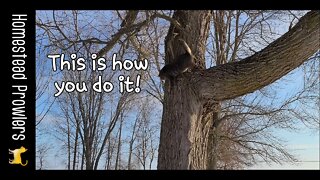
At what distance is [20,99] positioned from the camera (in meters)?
4.11

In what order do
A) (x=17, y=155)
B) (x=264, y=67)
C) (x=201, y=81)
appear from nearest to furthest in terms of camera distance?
(x=17, y=155), (x=264, y=67), (x=201, y=81)

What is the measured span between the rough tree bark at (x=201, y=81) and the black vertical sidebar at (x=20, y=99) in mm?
1665

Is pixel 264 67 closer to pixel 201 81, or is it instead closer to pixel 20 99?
pixel 201 81

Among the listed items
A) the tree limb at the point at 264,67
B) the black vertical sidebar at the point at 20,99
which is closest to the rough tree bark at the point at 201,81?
the tree limb at the point at 264,67

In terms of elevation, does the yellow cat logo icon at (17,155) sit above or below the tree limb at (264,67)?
below

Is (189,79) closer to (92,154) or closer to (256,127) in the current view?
A: (256,127)

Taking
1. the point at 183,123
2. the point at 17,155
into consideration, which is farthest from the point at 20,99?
the point at 183,123

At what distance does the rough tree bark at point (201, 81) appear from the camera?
458cm

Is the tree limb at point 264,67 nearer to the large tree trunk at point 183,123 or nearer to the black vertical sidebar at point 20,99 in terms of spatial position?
the large tree trunk at point 183,123

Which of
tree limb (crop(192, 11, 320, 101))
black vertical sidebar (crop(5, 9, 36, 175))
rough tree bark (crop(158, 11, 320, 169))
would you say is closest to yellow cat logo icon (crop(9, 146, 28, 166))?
black vertical sidebar (crop(5, 9, 36, 175))

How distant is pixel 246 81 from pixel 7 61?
273cm

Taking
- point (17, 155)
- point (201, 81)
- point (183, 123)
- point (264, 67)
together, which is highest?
point (264, 67)

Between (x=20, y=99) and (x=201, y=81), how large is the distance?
2.13m

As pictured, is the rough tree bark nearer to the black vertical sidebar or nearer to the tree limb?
the tree limb
